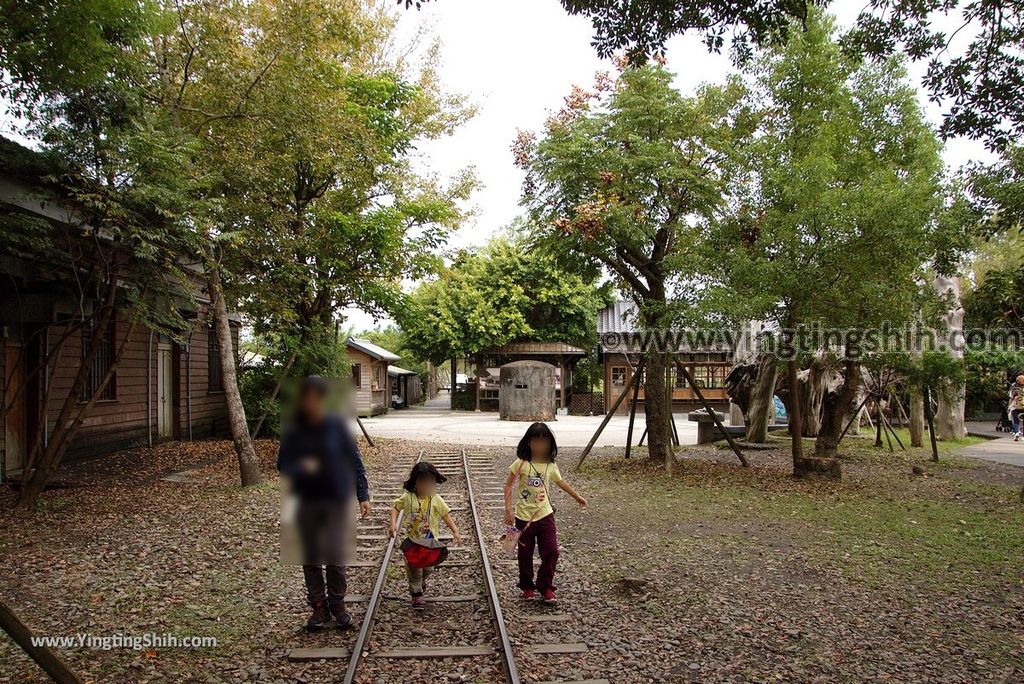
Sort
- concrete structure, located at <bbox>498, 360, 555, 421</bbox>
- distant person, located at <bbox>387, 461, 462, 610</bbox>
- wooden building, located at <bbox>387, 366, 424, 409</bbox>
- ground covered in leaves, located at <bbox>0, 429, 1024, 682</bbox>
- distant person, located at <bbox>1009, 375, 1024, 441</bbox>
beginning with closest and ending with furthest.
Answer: ground covered in leaves, located at <bbox>0, 429, 1024, 682</bbox>
distant person, located at <bbox>387, 461, 462, 610</bbox>
distant person, located at <bbox>1009, 375, 1024, 441</bbox>
concrete structure, located at <bbox>498, 360, 555, 421</bbox>
wooden building, located at <bbox>387, 366, 424, 409</bbox>

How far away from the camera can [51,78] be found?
757cm

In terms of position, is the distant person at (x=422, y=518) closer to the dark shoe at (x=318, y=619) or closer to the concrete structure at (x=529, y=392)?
the dark shoe at (x=318, y=619)

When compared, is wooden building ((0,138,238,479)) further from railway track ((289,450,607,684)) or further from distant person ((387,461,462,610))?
distant person ((387,461,462,610))

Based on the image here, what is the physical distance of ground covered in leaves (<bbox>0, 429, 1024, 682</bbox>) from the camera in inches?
182

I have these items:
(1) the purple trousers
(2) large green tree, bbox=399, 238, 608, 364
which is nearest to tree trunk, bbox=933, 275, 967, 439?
(1) the purple trousers

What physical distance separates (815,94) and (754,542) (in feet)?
24.5

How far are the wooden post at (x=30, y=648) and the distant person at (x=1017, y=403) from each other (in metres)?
20.3

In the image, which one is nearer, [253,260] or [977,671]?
[977,671]

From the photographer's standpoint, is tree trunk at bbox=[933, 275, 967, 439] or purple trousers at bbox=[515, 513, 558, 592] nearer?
purple trousers at bbox=[515, 513, 558, 592]

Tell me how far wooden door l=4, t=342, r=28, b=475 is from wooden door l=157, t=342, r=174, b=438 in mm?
5133

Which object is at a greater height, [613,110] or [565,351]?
[613,110]

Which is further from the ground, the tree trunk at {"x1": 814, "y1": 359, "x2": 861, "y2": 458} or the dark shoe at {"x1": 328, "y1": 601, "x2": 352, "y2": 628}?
the tree trunk at {"x1": 814, "y1": 359, "x2": 861, "y2": 458}

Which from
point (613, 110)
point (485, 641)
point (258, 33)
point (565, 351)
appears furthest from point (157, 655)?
point (565, 351)

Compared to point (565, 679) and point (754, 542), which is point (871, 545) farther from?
point (565, 679)
